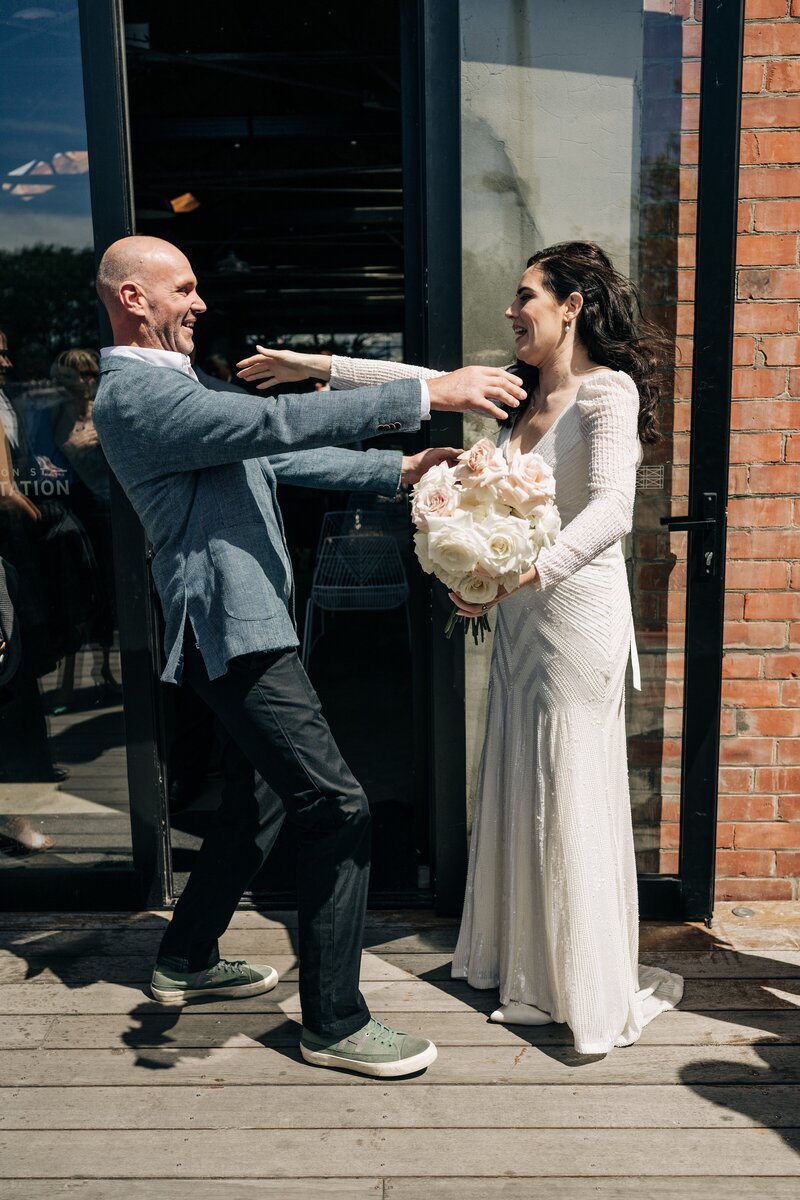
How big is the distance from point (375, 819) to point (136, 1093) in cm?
194

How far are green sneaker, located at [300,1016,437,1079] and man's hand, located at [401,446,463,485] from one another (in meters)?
1.41

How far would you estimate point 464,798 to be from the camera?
3305mm

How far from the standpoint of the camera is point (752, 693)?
3.30m

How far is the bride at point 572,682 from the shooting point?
258 centimetres

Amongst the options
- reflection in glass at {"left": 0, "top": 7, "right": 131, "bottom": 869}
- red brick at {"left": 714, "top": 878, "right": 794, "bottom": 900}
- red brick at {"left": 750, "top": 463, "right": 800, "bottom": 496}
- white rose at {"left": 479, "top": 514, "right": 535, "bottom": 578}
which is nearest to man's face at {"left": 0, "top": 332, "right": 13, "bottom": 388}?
reflection in glass at {"left": 0, "top": 7, "right": 131, "bottom": 869}

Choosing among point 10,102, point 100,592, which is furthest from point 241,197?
point 100,592

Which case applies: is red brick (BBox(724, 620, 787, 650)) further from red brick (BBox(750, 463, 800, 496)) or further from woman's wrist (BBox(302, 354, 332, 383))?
woman's wrist (BBox(302, 354, 332, 383))

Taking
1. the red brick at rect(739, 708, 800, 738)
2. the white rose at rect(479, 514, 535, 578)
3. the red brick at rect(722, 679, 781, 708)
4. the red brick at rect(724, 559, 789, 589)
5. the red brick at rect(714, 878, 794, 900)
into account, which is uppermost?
the white rose at rect(479, 514, 535, 578)

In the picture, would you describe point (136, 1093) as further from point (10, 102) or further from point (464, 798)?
→ point (10, 102)

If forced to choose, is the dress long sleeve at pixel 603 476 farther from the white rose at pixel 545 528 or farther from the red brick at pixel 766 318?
the red brick at pixel 766 318

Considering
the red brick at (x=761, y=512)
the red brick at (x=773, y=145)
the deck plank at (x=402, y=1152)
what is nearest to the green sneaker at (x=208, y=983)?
the deck plank at (x=402, y=1152)

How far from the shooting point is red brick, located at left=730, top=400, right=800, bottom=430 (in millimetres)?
3164

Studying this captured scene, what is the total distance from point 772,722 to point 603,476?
1323mm

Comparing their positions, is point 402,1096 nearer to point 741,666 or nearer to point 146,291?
point 741,666
